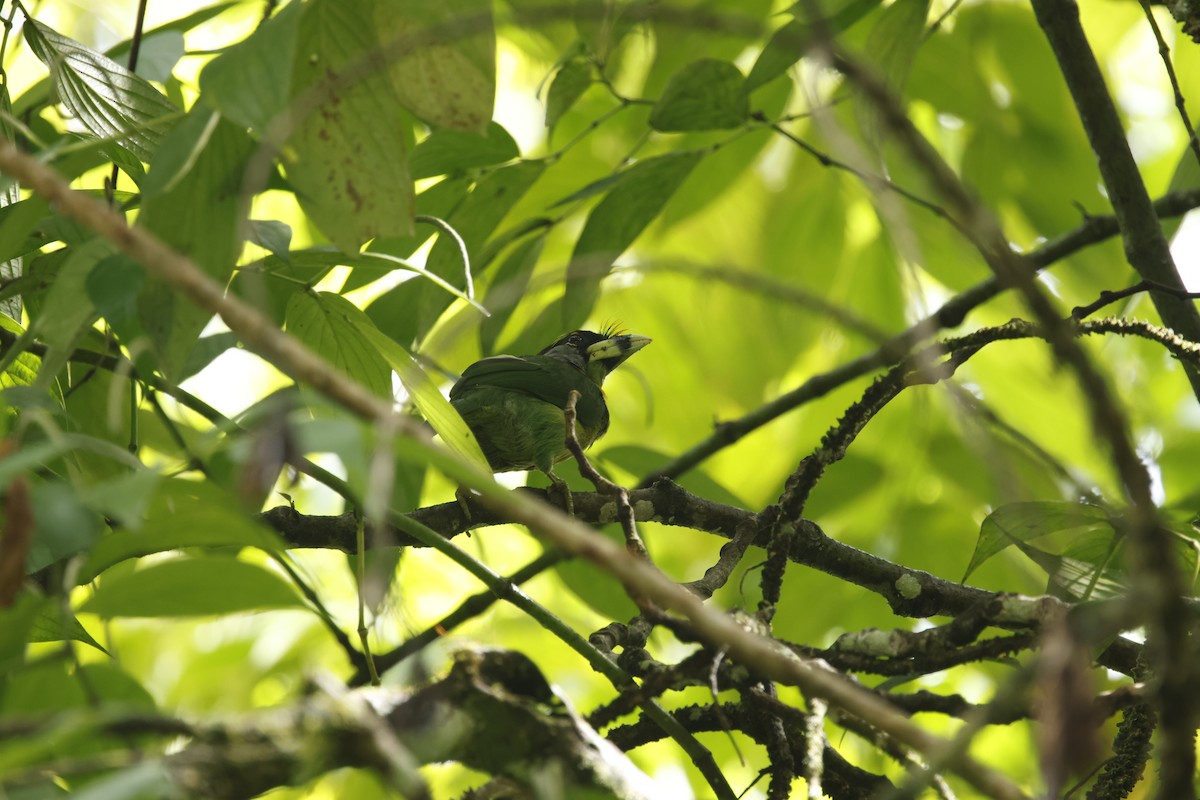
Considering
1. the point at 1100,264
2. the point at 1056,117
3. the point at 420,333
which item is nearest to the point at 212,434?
the point at 420,333

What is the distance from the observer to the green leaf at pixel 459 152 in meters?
2.24

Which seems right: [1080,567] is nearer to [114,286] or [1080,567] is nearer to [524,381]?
[114,286]

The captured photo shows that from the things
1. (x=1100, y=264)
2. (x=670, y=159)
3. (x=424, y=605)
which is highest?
(x=1100, y=264)

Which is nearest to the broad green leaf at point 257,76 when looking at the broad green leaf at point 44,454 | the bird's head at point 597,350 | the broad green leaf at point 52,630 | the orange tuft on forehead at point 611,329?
the broad green leaf at point 44,454

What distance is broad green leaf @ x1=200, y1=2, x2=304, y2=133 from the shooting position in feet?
3.95

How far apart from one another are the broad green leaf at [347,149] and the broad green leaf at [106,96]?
0.37m

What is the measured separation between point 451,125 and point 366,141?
0.54 ft

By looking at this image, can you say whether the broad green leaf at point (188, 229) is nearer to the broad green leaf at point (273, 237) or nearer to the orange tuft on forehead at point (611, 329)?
the broad green leaf at point (273, 237)

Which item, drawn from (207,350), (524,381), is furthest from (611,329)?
(207,350)

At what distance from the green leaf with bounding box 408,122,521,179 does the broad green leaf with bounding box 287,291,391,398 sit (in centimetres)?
66

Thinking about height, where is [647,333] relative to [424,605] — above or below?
above

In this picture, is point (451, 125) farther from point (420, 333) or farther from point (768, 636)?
point (768, 636)

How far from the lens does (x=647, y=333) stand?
393 centimetres

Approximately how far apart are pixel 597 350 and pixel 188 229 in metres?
2.57
